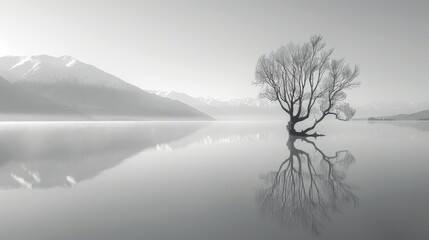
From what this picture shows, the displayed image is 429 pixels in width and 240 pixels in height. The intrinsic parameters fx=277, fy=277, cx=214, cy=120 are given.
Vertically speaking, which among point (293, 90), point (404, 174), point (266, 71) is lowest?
point (404, 174)

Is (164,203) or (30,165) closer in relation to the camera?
(164,203)

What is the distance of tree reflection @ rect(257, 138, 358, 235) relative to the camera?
24.3 ft

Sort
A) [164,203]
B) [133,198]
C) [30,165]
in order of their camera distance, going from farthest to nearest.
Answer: [30,165] < [133,198] < [164,203]

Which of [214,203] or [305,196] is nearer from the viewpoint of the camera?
[214,203]

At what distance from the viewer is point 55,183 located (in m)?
12.0

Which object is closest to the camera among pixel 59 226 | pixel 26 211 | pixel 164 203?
pixel 59 226

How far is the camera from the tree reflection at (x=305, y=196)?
7402 mm

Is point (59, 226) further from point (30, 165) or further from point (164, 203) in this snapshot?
point (30, 165)

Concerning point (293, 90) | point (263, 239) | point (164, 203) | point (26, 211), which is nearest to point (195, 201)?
point (164, 203)

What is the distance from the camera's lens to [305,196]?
9.52 meters

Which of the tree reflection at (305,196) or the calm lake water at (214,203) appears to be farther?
the tree reflection at (305,196)

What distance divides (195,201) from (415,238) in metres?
5.93

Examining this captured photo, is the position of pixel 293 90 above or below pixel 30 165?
above

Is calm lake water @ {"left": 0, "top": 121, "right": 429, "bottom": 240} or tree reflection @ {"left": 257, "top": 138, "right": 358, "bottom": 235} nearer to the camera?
calm lake water @ {"left": 0, "top": 121, "right": 429, "bottom": 240}
